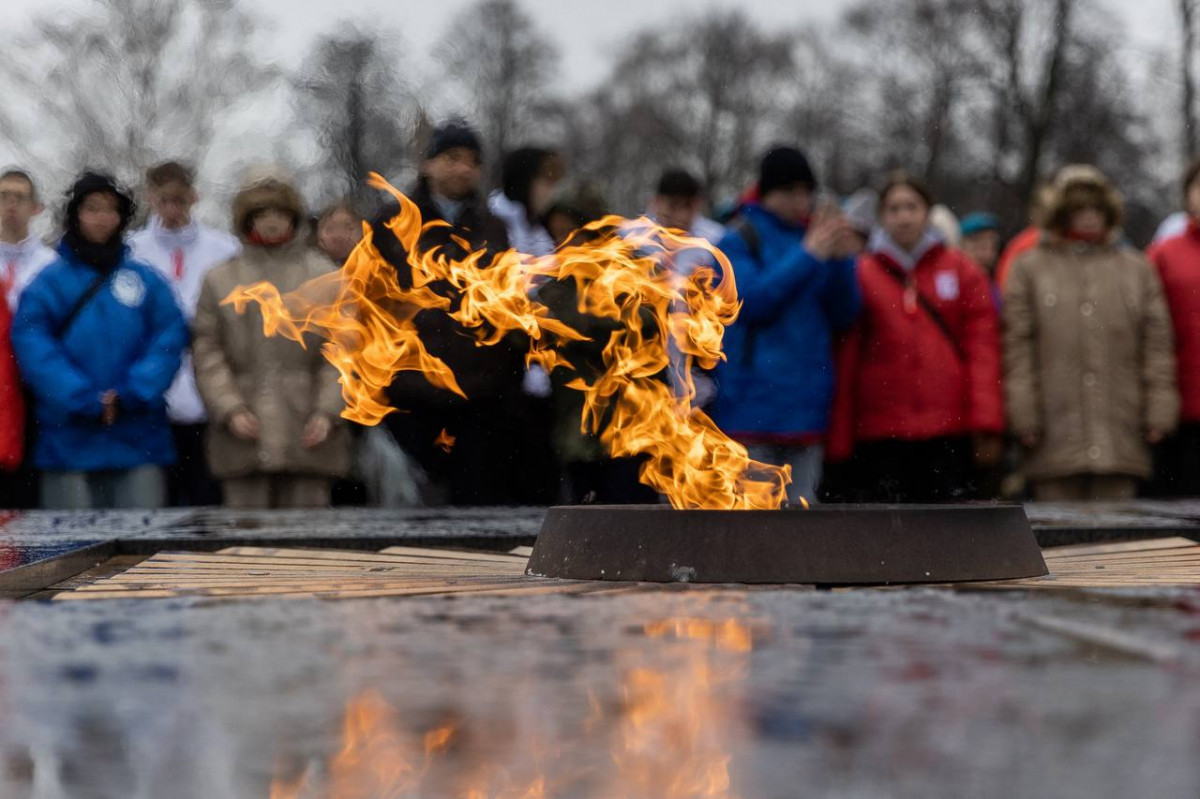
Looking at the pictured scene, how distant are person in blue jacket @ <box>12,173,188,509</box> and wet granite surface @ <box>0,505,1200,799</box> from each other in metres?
4.01

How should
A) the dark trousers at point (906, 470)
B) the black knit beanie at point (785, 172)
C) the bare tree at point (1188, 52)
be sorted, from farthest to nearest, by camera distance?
the bare tree at point (1188, 52)
the dark trousers at point (906, 470)
the black knit beanie at point (785, 172)

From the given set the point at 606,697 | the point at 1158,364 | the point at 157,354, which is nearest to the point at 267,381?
the point at 157,354

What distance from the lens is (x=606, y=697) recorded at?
6.72 ft

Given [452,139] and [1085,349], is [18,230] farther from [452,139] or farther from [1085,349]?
[1085,349]

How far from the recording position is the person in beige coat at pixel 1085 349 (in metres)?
7.48

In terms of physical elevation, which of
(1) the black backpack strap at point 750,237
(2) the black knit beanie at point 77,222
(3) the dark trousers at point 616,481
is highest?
(2) the black knit beanie at point 77,222

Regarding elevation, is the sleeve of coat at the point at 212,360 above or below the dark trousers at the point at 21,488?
above

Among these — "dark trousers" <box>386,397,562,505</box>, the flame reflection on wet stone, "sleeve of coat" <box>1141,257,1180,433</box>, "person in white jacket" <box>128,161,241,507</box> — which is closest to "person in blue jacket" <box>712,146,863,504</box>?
"dark trousers" <box>386,397,562,505</box>

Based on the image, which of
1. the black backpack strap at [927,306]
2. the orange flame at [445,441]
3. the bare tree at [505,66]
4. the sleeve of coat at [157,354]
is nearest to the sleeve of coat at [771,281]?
the black backpack strap at [927,306]

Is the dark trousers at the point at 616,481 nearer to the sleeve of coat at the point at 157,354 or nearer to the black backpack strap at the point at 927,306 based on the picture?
the black backpack strap at the point at 927,306

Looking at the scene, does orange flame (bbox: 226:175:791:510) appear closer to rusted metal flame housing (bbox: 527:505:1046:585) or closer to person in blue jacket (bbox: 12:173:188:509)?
rusted metal flame housing (bbox: 527:505:1046:585)

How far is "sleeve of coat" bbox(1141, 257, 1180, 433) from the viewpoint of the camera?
24.7 feet

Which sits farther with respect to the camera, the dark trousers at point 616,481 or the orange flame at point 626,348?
the dark trousers at point 616,481

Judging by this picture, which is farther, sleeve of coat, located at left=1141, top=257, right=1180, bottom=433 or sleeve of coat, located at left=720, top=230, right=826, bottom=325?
sleeve of coat, located at left=1141, top=257, right=1180, bottom=433
